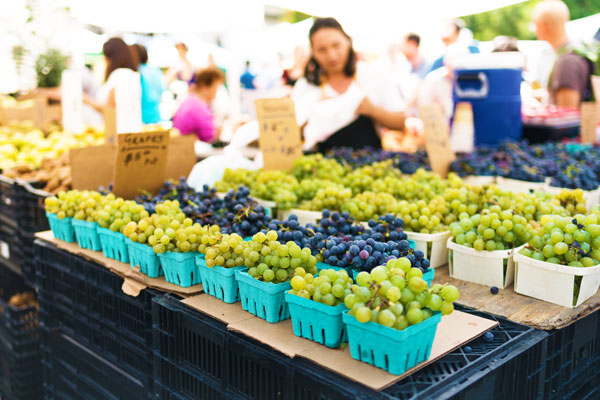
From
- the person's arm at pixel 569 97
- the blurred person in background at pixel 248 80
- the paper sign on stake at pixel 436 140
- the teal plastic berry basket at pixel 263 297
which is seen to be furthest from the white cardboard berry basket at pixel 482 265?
the blurred person in background at pixel 248 80

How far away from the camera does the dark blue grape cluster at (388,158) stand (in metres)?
2.84

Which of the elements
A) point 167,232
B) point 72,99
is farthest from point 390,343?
point 72,99

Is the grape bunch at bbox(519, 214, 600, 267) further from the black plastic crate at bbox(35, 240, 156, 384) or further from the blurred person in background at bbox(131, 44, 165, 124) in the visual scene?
the blurred person in background at bbox(131, 44, 165, 124)

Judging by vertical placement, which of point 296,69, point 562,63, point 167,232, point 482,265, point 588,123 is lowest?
point 482,265

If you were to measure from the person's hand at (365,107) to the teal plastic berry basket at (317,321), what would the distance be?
238 cm

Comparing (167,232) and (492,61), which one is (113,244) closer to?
(167,232)

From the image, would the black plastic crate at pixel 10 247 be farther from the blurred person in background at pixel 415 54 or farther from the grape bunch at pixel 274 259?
the blurred person in background at pixel 415 54

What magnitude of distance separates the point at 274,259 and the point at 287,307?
135 mm

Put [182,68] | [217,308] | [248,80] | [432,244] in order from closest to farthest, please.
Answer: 1. [217,308]
2. [432,244]
3. [248,80]
4. [182,68]

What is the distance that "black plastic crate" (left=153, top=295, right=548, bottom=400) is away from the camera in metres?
1.09

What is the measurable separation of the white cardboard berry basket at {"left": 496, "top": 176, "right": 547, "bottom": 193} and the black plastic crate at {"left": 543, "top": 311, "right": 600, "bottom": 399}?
3.18 feet

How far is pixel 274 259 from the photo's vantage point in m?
1.32

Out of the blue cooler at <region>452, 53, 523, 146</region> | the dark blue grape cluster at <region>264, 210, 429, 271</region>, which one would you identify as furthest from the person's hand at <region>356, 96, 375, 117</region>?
the dark blue grape cluster at <region>264, 210, 429, 271</region>

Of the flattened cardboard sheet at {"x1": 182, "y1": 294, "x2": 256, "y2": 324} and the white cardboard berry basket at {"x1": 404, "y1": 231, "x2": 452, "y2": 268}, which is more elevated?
the white cardboard berry basket at {"x1": 404, "y1": 231, "x2": 452, "y2": 268}
